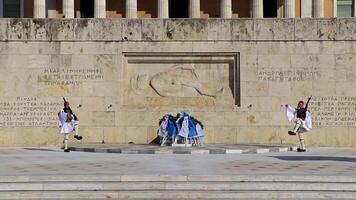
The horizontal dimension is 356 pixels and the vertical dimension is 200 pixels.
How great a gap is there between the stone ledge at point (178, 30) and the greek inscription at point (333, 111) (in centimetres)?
236

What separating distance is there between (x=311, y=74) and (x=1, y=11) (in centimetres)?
3711

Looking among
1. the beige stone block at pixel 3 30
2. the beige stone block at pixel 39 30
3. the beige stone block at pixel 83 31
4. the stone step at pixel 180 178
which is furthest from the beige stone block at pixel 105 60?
the stone step at pixel 180 178

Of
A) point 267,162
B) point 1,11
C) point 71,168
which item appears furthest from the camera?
point 1,11

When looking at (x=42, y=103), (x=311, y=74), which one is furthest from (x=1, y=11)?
(x=311, y=74)

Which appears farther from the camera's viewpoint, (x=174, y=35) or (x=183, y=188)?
(x=174, y=35)

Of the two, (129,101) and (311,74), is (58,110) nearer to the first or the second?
(129,101)

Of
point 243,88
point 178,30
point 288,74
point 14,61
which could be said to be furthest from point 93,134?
point 288,74

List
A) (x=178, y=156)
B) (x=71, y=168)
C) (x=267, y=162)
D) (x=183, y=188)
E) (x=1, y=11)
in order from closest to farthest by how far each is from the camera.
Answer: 1. (x=183, y=188)
2. (x=71, y=168)
3. (x=267, y=162)
4. (x=178, y=156)
5. (x=1, y=11)

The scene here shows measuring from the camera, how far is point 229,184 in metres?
15.3

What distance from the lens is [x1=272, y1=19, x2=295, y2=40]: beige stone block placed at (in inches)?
1062

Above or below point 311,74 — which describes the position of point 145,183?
Answer: below

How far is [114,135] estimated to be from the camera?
87.6 feet

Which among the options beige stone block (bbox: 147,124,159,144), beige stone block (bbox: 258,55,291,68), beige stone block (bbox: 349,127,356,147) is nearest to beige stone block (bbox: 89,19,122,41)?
beige stone block (bbox: 147,124,159,144)

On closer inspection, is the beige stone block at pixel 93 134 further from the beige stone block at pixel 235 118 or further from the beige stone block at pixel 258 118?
the beige stone block at pixel 258 118
